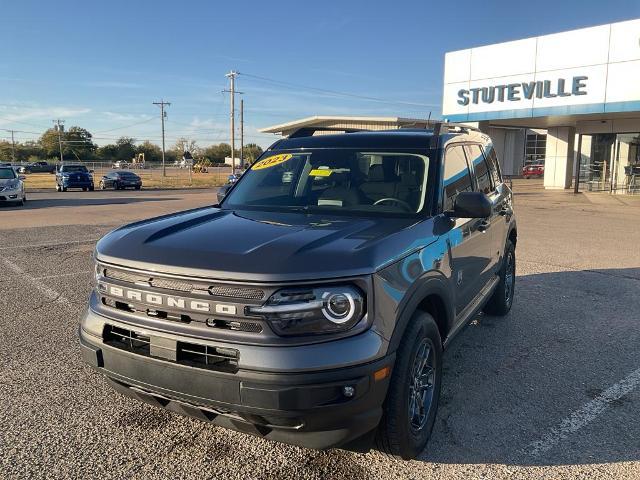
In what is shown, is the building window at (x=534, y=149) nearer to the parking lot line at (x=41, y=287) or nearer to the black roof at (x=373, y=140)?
the parking lot line at (x=41, y=287)

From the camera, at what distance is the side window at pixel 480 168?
15.6 ft

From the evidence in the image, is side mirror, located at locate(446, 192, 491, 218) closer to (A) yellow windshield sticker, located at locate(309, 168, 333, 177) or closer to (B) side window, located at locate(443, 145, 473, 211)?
(B) side window, located at locate(443, 145, 473, 211)

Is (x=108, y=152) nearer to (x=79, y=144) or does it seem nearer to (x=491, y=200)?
(x=79, y=144)

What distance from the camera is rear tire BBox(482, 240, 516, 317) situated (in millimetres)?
5605

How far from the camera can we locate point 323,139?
454cm

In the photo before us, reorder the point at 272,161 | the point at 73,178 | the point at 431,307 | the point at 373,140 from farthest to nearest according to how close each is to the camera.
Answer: the point at 73,178, the point at 272,161, the point at 373,140, the point at 431,307

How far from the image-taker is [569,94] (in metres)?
23.2

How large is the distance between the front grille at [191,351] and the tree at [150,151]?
124141 mm

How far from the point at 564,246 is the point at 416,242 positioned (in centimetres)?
887

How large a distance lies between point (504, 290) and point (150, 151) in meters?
A: 127

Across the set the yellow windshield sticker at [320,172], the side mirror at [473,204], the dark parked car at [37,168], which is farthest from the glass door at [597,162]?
the dark parked car at [37,168]

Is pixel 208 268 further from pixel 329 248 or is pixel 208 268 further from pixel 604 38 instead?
pixel 604 38

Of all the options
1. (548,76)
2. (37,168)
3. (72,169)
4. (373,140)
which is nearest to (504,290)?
(373,140)

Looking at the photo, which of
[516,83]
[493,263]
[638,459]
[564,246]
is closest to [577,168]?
[516,83]
